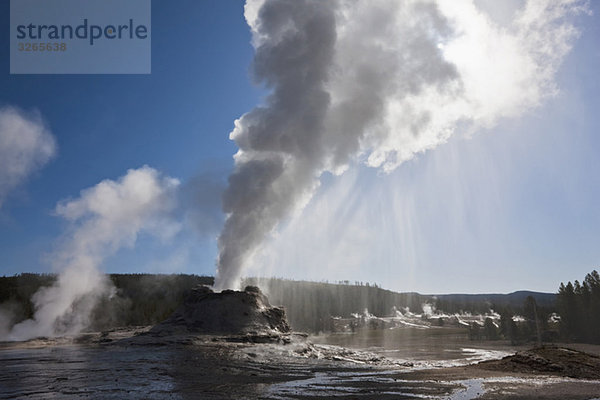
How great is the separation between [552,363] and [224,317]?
92.0 feet

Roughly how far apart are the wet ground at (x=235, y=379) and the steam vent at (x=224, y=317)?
6039 millimetres

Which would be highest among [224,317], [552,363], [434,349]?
[224,317]

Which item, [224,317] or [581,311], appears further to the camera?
[581,311]

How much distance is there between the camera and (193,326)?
37031mm

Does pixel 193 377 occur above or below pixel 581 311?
above

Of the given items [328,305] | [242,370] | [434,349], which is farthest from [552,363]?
[328,305]

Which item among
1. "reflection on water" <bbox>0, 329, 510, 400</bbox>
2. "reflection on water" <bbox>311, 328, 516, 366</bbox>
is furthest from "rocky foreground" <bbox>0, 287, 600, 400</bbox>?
"reflection on water" <bbox>311, 328, 516, 366</bbox>

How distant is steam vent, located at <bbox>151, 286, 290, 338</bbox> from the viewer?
36.3 meters

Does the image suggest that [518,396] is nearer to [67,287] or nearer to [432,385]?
[432,385]

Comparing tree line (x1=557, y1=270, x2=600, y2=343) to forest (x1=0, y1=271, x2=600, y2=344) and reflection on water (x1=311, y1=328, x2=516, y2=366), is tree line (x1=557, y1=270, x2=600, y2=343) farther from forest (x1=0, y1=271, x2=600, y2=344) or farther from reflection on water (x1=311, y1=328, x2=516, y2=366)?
reflection on water (x1=311, y1=328, x2=516, y2=366)

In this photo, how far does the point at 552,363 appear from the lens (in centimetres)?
2542

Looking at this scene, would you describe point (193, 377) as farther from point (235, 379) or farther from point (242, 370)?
point (242, 370)

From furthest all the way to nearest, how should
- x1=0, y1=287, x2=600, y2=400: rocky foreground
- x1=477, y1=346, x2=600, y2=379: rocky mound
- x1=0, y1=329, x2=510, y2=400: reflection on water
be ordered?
1. x1=477, y1=346, x2=600, y2=379: rocky mound
2. x1=0, y1=287, x2=600, y2=400: rocky foreground
3. x1=0, y1=329, x2=510, y2=400: reflection on water

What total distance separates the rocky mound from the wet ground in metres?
2.48
